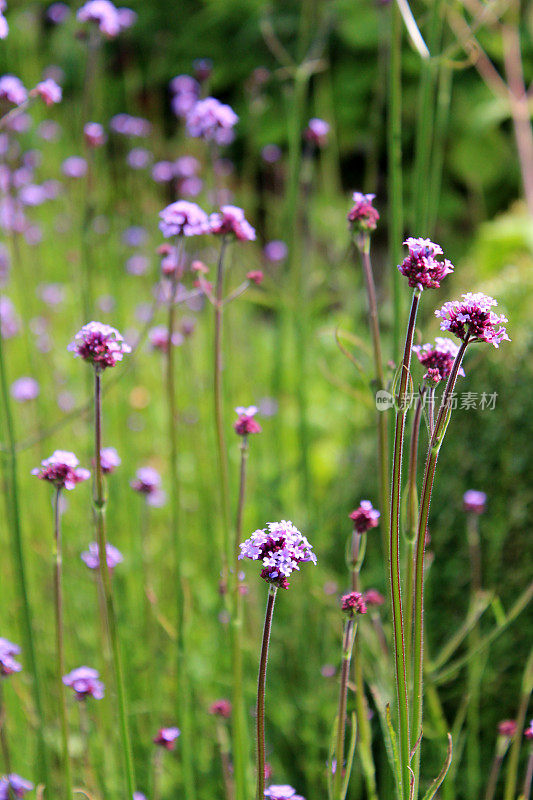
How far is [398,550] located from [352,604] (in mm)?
78

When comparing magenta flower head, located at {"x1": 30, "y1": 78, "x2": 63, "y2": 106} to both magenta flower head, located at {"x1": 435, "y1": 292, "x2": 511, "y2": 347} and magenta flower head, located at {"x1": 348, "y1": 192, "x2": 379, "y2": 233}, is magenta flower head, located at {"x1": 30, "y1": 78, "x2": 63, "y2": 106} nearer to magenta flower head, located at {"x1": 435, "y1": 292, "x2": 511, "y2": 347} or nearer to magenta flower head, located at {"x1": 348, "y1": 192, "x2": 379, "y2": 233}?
magenta flower head, located at {"x1": 348, "y1": 192, "x2": 379, "y2": 233}

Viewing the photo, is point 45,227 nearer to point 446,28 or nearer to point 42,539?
point 446,28

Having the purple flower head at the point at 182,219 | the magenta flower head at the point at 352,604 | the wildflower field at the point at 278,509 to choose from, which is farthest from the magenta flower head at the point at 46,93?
the magenta flower head at the point at 352,604

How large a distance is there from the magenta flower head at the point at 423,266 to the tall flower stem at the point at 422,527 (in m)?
0.05

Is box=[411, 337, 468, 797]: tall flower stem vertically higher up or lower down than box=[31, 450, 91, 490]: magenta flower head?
lower down

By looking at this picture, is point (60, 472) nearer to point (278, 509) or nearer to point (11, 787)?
point (11, 787)

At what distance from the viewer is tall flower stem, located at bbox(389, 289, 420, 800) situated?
58 centimetres

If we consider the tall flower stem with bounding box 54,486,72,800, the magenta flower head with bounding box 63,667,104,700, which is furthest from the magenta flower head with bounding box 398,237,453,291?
the magenta flower head with bounding box 63,667,104,700

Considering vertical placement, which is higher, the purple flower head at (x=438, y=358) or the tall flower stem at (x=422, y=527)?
the purple flower head at (x=438, y=358)

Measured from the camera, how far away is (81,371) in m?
2.69

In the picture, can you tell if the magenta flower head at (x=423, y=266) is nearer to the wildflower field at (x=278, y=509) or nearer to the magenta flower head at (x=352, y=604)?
the wildflower field at (x=278, y=509)

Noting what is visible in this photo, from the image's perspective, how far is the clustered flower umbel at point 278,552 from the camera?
0.55 metres

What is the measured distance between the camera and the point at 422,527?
606 millimetres

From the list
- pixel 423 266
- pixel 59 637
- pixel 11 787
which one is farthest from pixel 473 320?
pixel 11 787
